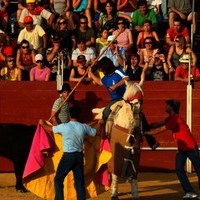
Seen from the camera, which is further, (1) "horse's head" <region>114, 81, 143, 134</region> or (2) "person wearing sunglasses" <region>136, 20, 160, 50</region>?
(2) "person wearing sunglasses" <region>136, 20, 160, 50</region>

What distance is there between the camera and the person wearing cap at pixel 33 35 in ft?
52.7

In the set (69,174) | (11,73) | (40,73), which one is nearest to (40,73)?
(40,73)

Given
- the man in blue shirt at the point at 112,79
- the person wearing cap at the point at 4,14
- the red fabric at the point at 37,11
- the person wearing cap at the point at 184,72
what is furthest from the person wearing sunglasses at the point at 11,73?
the man in blue shirt at the point at 112,79

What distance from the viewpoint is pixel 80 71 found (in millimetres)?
14859

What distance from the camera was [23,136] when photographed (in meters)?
13.0

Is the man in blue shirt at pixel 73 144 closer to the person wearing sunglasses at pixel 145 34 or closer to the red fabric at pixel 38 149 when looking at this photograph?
the red fabric at pixel 38 149

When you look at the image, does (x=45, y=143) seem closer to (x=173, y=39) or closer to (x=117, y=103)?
(x=117, y=103)

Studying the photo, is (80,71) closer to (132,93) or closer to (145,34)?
(145,34)

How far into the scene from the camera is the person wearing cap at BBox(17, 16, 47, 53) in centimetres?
1606

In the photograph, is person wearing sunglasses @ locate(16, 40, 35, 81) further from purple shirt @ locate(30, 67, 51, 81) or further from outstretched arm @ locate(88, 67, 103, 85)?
outstretched arm @ locate(88, 67, 103, 85)

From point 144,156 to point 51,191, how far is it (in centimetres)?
362

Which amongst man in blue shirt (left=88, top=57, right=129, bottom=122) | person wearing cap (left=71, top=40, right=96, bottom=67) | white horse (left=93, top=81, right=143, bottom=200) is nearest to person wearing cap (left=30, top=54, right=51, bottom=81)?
person wearing cap (left=71, top=40, right=96, bottom=67)

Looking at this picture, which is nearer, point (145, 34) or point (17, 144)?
point (17, 144)

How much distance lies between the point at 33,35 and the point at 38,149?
508 cm
